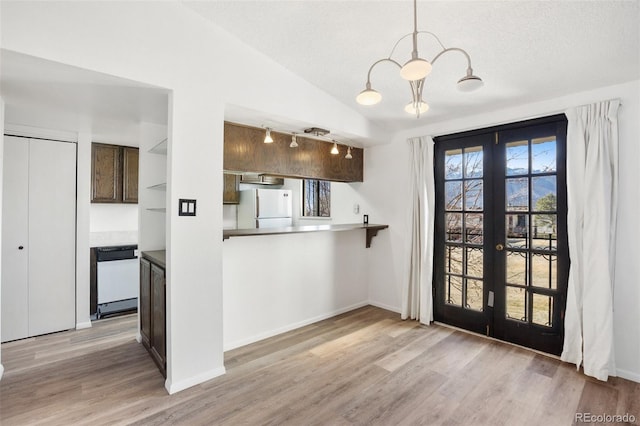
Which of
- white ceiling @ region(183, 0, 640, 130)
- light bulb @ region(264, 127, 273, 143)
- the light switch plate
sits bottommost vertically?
the light switch plate

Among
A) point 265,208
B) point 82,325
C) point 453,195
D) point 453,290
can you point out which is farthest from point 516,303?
point 82,325

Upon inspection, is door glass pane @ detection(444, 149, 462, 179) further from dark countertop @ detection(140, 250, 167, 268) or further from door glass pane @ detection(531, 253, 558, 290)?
dark countertop @ detection(140, 250, 167, 268)

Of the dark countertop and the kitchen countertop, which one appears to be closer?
the dark countertop

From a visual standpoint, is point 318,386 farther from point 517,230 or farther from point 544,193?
point 544,193

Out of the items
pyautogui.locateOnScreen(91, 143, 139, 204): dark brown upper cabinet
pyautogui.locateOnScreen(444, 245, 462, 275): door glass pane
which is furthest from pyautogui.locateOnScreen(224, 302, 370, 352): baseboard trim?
pyautogui.locateOnScreen(91, 143, 139, 204): dark brown upper cabinet

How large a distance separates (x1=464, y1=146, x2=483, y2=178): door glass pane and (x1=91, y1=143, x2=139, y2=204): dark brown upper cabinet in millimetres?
4282

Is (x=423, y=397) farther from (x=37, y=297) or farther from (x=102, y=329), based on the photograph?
(x=37, y=297)

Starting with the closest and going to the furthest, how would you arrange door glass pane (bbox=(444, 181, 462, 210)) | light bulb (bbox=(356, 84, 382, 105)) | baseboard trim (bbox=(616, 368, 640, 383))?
light bulb (bbox=(356, 84, 382, 105))
baseboard trim (bbox=(616, 368, 640, 383))
door glass pane (bbox=(444, 181, 462, 210))

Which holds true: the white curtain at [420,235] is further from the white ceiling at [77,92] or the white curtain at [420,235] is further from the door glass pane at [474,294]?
the white ceiling at [77,92]

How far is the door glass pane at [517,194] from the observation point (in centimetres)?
309

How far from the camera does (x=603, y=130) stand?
8.47 feet

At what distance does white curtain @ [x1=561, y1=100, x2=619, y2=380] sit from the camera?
2.52m

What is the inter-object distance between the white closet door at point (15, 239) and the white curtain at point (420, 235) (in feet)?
14.1

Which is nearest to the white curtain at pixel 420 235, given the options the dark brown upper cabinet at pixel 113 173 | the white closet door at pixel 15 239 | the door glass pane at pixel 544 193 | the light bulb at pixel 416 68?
the door glass pane at pixel 544 193
